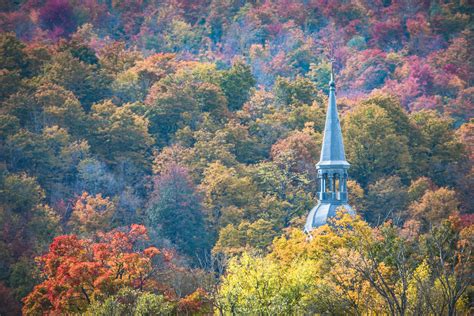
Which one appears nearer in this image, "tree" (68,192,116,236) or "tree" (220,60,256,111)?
"tree" (68,192,116,236)

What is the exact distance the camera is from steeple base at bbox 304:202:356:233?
79938mm

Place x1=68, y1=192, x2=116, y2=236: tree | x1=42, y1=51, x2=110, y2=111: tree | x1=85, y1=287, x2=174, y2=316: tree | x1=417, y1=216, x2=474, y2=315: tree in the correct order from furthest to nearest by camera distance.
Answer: x1=42, y1=51, x2=110, y2=111: tree
x1=68, y1=192, x2=116, y2=236: tree
x1=85, y1=287, x2=174, y2=316: tree
x1=417, y1=216, x2=474, y2=315: tree

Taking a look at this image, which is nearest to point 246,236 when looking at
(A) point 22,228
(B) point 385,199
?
(B) point 385,199

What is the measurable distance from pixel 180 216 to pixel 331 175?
1295 cm

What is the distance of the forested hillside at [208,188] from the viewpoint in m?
70.2

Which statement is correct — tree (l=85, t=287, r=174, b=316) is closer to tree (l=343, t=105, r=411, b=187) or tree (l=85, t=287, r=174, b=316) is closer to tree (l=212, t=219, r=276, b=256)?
tree (l=212, t=219, r=276, b=256)

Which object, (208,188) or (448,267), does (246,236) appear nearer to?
(208,188)

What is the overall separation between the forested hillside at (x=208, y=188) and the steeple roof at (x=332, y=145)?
393 cm

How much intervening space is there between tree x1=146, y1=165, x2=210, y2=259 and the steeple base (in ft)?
38.6

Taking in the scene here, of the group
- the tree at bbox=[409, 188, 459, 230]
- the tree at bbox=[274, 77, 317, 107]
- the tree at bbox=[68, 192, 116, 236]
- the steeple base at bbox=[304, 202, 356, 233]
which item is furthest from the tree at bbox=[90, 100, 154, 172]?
the steeple base at bbox=[304, 202, 356, 233]

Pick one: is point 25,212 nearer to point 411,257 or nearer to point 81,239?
point 81,239

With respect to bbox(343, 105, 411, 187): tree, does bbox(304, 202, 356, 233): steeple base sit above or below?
above

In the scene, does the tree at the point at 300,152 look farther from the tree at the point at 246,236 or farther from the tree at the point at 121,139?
the tree at the point at 121,139

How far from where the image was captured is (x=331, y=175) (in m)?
81.9
